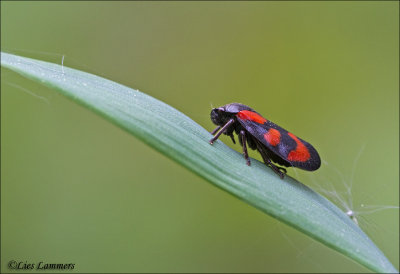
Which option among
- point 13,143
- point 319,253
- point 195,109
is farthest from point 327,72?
point 13,143

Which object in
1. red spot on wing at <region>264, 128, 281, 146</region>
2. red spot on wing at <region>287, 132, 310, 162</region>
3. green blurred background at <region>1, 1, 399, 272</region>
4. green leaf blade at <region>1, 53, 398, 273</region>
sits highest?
green leaf blade at <region>1, 53, 398, 273</region>

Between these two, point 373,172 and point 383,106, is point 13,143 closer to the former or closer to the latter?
point 373,172

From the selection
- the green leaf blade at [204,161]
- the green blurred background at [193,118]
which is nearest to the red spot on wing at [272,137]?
the green leaf blade at [204,161]

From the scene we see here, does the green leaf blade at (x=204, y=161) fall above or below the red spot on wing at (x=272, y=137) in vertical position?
above

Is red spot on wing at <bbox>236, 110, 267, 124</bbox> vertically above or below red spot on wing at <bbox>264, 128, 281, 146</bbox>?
above

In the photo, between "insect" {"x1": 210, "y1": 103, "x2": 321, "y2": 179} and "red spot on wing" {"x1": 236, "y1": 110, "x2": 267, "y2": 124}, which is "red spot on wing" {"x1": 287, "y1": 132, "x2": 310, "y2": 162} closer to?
"insect" {"x1": 210, "y1": 103, "x2": 321, "y2": 179}

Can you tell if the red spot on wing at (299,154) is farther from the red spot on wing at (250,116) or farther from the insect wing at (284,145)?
the red spot on wing at (250,116)

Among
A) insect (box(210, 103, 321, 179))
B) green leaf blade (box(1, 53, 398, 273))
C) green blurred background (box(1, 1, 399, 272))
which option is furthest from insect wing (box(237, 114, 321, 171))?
green blurred background (box(1, 1, 399, 272))
